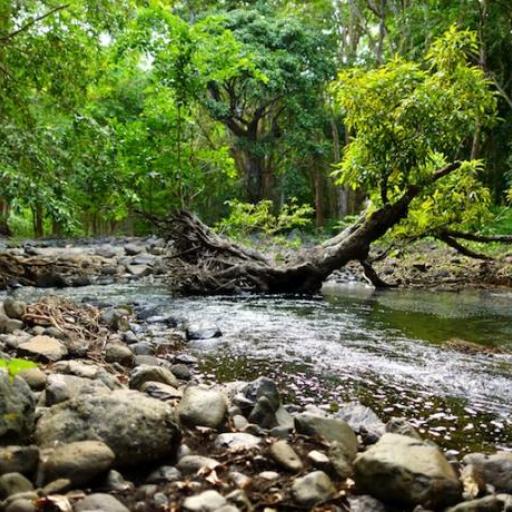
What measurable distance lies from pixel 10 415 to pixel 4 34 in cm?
584

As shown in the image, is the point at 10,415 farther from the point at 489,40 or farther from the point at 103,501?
the point at 489,40

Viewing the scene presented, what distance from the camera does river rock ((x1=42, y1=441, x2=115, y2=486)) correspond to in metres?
2.00

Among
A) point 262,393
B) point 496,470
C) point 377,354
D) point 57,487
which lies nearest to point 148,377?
point 262,393

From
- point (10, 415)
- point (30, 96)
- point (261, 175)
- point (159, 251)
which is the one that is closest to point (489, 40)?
point (261, 175)

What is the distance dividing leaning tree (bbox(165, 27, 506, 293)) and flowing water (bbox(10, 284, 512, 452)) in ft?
2.68

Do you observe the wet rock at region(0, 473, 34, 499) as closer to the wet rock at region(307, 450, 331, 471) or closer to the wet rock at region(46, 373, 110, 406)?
the wet rock at region(46, 373, 110, 406)

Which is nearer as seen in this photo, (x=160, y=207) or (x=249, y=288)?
(x=249, y=288)

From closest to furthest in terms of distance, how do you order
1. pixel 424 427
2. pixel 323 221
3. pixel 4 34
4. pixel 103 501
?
pixel 103 501 < pixel 424 427 < pixel 4 34 < pixel 323 221

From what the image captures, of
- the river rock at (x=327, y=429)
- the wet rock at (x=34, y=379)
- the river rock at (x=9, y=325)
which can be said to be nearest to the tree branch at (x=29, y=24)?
the river rock at (x=9, y=325)

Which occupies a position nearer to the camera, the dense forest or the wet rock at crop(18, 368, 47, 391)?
the wet rock at crop(18, 368, 47, 391)

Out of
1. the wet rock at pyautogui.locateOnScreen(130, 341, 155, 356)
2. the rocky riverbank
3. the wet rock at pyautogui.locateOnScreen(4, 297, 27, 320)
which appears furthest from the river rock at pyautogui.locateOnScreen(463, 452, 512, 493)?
the wet rock at pyautogui.locateOnScreen(4, 297, 27, 320)

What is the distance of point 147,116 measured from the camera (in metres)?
12.0

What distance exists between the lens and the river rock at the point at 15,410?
213 centimetres

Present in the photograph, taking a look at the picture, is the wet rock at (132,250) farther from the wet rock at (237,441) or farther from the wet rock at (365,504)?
the wet rock at (365,504)
